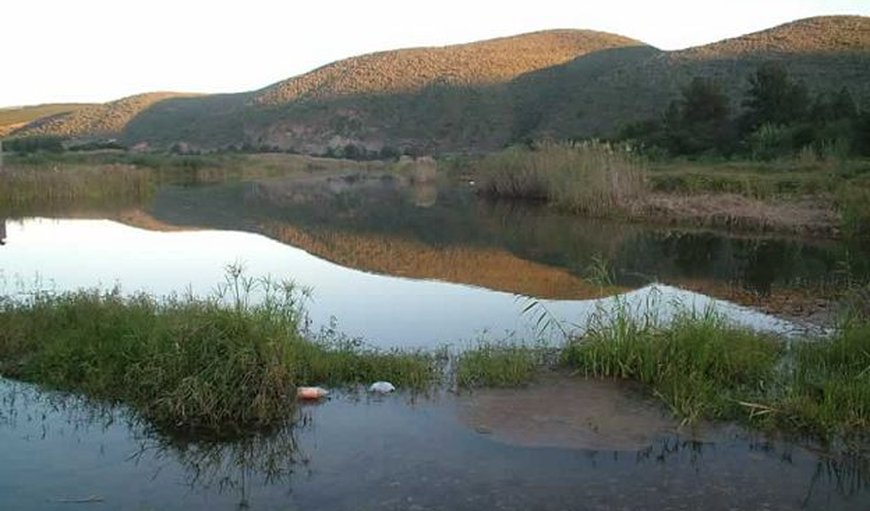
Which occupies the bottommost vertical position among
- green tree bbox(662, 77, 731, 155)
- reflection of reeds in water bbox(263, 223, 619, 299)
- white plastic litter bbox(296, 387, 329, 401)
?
reflection of reeds in water bbox(263, 223, 619, 299)

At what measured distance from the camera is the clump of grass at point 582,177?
80.4ft

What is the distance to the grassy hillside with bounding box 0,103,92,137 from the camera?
419 ft

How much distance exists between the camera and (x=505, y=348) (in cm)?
842

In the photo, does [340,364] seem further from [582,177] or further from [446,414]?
[582,177]

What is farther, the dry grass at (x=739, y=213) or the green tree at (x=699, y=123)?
the green tree at (x=699, y=123)

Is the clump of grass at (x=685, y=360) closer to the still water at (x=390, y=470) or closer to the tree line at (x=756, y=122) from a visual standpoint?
the still water at (x=390, y=470)

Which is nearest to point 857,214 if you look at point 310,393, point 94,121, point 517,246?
point 517,246

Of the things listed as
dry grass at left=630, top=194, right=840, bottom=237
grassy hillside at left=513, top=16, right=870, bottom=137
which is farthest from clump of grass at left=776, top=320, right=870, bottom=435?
grassy hillside at left=513, top=16, right=870, bottom=137

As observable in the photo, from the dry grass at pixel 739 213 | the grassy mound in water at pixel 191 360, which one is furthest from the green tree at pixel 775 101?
the grassy mound in water at pixel 191 360

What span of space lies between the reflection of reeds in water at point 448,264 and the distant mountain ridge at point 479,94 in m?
36.8

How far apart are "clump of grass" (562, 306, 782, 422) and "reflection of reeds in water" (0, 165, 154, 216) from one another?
73.0 feet

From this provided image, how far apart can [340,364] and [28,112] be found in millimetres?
157681

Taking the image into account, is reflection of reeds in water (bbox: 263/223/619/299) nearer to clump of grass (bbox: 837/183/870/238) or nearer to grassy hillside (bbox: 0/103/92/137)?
clump of grass (bbox: 837/183/870/238)

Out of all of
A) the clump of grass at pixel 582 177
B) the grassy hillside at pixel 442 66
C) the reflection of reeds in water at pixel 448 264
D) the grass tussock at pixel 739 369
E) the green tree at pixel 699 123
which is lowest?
the reflection of reeds in water at pixel 448 264
